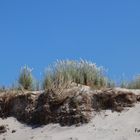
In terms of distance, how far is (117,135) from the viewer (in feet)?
48.2

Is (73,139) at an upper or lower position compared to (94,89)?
lower

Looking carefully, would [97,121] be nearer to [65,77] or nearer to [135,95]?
[135,95]

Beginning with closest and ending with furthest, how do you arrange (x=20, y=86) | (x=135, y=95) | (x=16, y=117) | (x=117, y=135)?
1. (x=117, y=135)
2. (x=135, y=95)
3. (x=16, y=117)
4. (x=20, y=86)

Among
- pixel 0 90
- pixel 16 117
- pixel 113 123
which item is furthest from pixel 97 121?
pixel 0 90

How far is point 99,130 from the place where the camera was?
15.1 meters

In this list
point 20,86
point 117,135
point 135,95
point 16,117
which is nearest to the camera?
point 117,135

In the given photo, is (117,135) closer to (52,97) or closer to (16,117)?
(52,97)

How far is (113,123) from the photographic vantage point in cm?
1529

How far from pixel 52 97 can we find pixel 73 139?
176cm

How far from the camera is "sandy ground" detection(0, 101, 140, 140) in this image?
1474 cm

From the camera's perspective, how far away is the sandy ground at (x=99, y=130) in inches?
580

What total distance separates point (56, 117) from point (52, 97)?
0.61 m

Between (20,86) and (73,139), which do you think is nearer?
(73,139)

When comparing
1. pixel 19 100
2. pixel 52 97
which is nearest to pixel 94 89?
pixel 52 97
